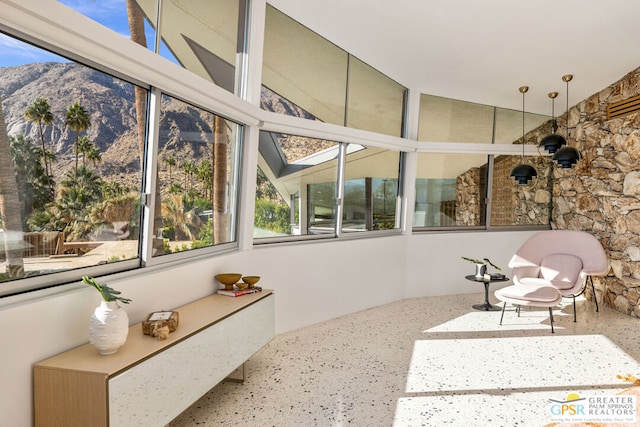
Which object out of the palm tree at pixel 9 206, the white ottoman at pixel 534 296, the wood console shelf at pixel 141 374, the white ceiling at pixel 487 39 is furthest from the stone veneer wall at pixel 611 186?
the palm tree at pixel 9 206

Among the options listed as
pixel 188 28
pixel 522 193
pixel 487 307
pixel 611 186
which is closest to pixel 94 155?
pixel 188 28

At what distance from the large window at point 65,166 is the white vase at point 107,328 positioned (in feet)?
1.14

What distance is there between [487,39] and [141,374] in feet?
14.7

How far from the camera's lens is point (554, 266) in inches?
224

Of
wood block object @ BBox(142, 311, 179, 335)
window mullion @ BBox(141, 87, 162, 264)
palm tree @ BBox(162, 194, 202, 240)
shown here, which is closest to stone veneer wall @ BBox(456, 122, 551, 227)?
palm tree @ BBox(162, 194, 202, 240)

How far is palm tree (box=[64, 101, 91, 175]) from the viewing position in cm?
240

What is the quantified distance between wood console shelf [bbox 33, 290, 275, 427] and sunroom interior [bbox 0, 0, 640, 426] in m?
0.12

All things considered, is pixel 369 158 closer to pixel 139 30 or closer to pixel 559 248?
pixel 559 248

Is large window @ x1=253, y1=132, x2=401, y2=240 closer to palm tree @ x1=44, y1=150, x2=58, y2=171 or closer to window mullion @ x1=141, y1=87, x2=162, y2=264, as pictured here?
window mullion @ x1=141, y1=87, x2=162, y2=264

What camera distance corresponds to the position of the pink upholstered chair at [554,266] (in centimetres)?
509

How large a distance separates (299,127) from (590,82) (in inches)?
153

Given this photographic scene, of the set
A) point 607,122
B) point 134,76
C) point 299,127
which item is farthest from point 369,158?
point 134,76

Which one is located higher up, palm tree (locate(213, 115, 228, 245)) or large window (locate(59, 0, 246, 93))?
large window (locate(59, 0, 246, 93))

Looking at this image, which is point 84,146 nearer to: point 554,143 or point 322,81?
point 322,81
